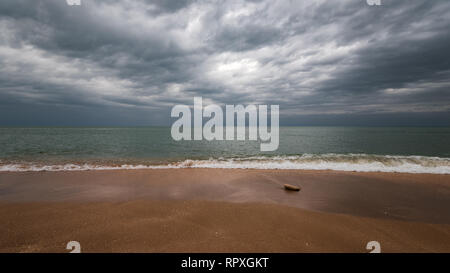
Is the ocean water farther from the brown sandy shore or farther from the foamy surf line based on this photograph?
the brown sandy shore

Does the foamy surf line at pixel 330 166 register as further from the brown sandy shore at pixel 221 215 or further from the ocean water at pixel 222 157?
the brown sandy shore at pixel 221 215

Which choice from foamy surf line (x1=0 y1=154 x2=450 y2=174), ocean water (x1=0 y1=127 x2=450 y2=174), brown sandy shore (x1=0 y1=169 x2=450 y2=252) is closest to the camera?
brown sandy shore (x1=0 y1=169 x2=450 y2=252)

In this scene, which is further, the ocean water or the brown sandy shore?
the ocean water

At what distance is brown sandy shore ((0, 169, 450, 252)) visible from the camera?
3.67 metres

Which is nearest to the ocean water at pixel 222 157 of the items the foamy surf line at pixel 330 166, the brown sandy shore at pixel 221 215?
the foamy surf line at pixel 330 166

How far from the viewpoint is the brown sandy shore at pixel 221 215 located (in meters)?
3.67

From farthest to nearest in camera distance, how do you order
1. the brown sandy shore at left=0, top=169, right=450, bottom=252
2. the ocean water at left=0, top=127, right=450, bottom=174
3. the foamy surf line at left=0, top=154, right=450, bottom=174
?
the ocean water at left=0, top=127, right=450, bottom=174, the foamy surf line at left=0, top=154, right=450, bottom=174, the brown sandy shore at left=0, top=169, right=450, bottom=252

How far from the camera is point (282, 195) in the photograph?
22.6 ft

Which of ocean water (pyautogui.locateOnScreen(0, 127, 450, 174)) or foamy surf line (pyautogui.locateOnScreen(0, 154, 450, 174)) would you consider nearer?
foamy surf line (pyautogui.locateOnScreen(0, 154, 450, 174))

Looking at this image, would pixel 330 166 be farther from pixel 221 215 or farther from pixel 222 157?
pixel 221 215

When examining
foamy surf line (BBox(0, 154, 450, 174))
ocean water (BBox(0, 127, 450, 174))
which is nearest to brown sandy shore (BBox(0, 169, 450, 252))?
foamy surf line (BBox(0, 154, 450, 174))

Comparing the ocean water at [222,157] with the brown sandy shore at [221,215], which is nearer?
the brown sandy shore at [221,215]

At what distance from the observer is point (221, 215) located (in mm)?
5000
